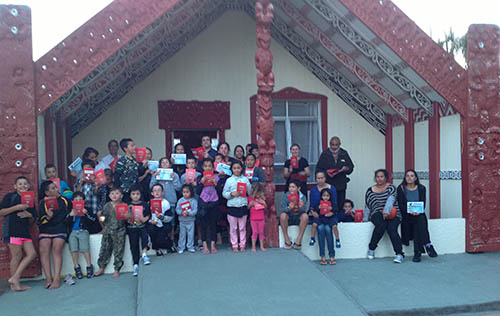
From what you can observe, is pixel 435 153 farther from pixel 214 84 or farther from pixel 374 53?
pixel 214 84

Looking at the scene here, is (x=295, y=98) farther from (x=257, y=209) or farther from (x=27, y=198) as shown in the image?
(x=27, y=198)

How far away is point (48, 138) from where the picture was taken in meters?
5.83

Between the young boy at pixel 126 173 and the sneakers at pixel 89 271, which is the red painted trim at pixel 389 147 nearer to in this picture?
the young boy at pixel 126 173

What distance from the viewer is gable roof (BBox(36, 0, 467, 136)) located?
16.8ft

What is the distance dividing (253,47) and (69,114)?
401 centimetres

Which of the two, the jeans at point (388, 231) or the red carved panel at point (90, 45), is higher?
the red carved panel at point (90, 45)

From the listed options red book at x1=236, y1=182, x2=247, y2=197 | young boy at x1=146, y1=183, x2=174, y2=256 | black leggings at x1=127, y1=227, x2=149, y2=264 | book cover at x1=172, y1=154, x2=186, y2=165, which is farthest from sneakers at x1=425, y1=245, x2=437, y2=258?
black leggings at x1=127, y1=227, x2=149, y2=264

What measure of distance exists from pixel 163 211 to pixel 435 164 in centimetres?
467

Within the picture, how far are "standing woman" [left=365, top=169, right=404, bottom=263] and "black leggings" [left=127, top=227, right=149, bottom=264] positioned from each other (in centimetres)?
329

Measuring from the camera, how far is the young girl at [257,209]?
17.9 feet

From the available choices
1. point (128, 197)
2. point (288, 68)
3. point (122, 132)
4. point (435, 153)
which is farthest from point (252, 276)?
point (288, 68)

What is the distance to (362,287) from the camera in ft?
15.1

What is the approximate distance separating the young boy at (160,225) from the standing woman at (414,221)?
3.47 m

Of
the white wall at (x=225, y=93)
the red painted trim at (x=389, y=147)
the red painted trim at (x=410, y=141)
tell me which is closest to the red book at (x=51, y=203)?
the white wall at (x=225, y=93)
